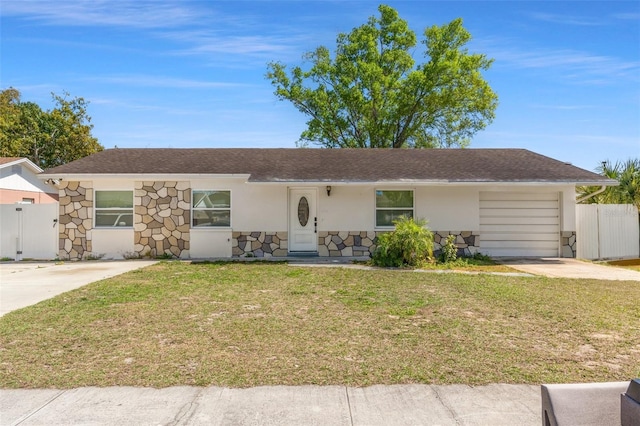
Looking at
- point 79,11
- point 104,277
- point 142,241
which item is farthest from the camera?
point 142,241

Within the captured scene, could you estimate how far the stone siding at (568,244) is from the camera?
611 inches

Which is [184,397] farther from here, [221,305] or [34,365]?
[221,305]

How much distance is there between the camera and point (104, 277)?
436 inches

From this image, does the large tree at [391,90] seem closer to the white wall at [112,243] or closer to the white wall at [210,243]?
the white wall at [210,243]

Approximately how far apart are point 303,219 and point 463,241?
5.50m

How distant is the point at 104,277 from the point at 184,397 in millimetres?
8155

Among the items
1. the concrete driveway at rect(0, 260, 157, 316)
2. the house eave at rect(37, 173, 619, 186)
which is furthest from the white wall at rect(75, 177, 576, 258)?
the concrete driveway at rect(0, 260, 157, 316)

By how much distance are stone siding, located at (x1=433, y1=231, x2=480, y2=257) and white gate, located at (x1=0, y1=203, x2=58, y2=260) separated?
12.9 meters

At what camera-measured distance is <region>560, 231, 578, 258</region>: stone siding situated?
1551 cm

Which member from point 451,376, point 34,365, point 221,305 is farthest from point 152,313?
point 451,376

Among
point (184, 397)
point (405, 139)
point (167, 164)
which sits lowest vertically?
point (184, 397)

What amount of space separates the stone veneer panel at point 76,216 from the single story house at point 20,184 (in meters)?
8.85

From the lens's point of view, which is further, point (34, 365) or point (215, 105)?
point (215, 105)

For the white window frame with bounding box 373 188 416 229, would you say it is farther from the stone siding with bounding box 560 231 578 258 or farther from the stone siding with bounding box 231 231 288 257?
the stone siding with bounding box 560 231 578 258
